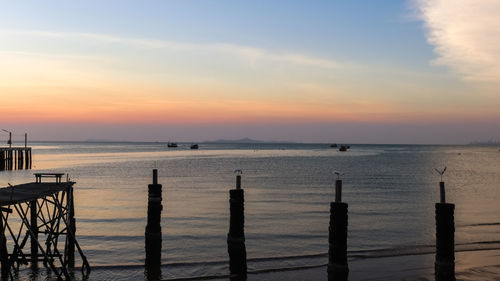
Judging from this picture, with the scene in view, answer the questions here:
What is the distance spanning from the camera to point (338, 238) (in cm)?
1673

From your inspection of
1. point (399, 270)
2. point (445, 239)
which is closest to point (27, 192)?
point (399, 270)

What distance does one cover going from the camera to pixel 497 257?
71.8 ft

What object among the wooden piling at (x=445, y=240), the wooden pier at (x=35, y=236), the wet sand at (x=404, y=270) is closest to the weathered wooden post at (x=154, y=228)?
the wooden pier at (x=35, y=236)

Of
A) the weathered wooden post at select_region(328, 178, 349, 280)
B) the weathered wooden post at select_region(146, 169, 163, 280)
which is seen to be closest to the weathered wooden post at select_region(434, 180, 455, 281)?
the weathered wooden post at select_region(328, 178, 349, 280)

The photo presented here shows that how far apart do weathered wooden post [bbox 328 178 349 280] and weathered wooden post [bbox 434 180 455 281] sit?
3117 mm

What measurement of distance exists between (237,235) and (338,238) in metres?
4.87

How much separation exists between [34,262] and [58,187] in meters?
3.26

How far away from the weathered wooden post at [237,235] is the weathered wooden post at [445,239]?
7.08 metres

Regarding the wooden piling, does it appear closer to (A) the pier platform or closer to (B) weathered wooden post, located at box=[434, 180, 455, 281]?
(B) weathered wooden post, located at box=[434, 180, 455, 281]

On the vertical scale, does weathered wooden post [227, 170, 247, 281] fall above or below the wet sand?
above

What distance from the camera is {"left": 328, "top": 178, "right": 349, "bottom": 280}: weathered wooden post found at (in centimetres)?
1667

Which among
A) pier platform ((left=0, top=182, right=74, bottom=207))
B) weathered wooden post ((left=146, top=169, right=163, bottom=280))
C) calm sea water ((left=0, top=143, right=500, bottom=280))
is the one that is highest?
pier platform ((left=0, top=182, right=74, bottom=207))

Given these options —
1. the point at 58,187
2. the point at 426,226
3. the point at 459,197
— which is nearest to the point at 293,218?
the point at 426,226

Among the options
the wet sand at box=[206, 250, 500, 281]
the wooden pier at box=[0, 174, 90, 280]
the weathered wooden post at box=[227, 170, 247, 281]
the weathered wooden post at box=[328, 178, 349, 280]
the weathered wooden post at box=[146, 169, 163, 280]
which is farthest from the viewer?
the weathered wooden post at box=[146, 169, 163, 280]
